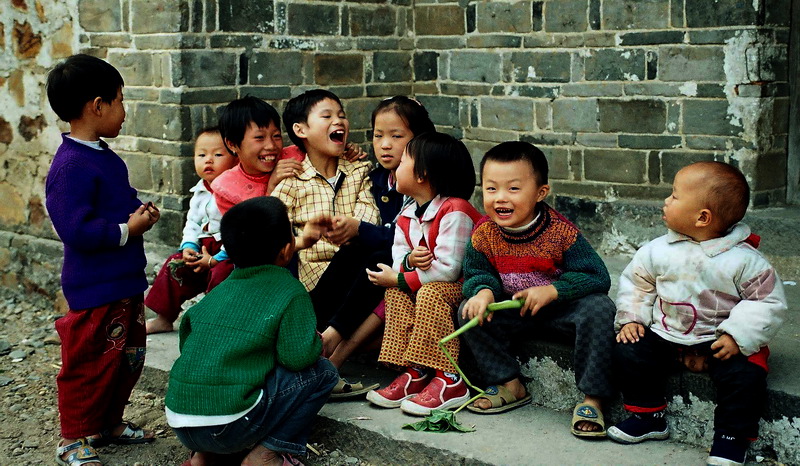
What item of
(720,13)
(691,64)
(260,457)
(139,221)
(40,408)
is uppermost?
(720,13)

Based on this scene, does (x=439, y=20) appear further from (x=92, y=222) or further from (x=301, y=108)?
(x=92, y=222)

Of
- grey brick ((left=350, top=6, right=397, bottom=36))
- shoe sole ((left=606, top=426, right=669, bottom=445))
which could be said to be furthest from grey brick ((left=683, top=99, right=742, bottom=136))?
shoe sole ((left=606, top=426, right=669, bottom=445))

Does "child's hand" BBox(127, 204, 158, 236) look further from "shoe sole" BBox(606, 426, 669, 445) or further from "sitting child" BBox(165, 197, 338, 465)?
"shoe sole" BBox(606, 426, 669, 445)

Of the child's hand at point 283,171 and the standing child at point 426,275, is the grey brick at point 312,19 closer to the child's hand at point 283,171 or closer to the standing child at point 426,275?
the child's hand at point 283,171

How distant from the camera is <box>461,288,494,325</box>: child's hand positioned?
340cm

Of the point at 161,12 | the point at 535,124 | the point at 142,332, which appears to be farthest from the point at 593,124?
the point at 142,332

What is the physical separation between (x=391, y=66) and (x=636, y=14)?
1.66 meters

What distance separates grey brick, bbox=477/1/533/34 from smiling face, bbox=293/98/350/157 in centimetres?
171

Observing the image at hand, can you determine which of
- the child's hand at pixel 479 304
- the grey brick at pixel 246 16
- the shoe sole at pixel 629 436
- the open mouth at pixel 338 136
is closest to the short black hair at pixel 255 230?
the child's hand at pixel 479 304

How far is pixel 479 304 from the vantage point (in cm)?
341

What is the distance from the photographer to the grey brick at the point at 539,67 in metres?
5.44

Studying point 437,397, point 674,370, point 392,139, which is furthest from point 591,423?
point 392,139

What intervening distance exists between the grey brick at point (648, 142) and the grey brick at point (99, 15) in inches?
114

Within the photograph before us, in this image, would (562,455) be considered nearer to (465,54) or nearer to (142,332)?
(142,332)
